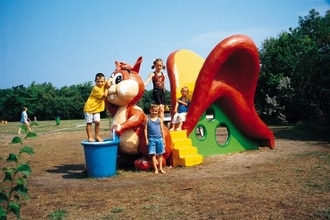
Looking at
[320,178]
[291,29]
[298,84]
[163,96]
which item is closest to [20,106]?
[291,29]

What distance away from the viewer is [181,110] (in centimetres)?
843

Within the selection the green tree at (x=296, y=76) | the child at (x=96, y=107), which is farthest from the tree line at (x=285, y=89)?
the child at (x=96, y=107)

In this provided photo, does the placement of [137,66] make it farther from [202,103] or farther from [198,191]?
[198,191]

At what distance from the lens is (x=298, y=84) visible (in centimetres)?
1516

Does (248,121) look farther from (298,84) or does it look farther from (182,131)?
(298,84)

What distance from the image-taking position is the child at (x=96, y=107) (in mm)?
6699

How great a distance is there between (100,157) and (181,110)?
2784 mm

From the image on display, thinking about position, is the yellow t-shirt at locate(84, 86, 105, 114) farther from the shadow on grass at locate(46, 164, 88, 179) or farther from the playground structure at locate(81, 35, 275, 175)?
the shadow on grass at locate(46, 164, 88, 179)

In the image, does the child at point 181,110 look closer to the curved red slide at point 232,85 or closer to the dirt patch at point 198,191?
the curved red slide at point 232,85

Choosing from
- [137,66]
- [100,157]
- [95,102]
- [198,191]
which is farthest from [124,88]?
A: [198,191]

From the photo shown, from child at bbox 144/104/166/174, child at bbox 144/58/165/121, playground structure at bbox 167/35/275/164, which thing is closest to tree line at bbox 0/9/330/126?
playground structure at bbox 167/35/275/164

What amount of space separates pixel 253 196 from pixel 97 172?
2940mm

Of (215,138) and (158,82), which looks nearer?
(158,82)

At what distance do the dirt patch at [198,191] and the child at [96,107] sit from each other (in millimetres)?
892
